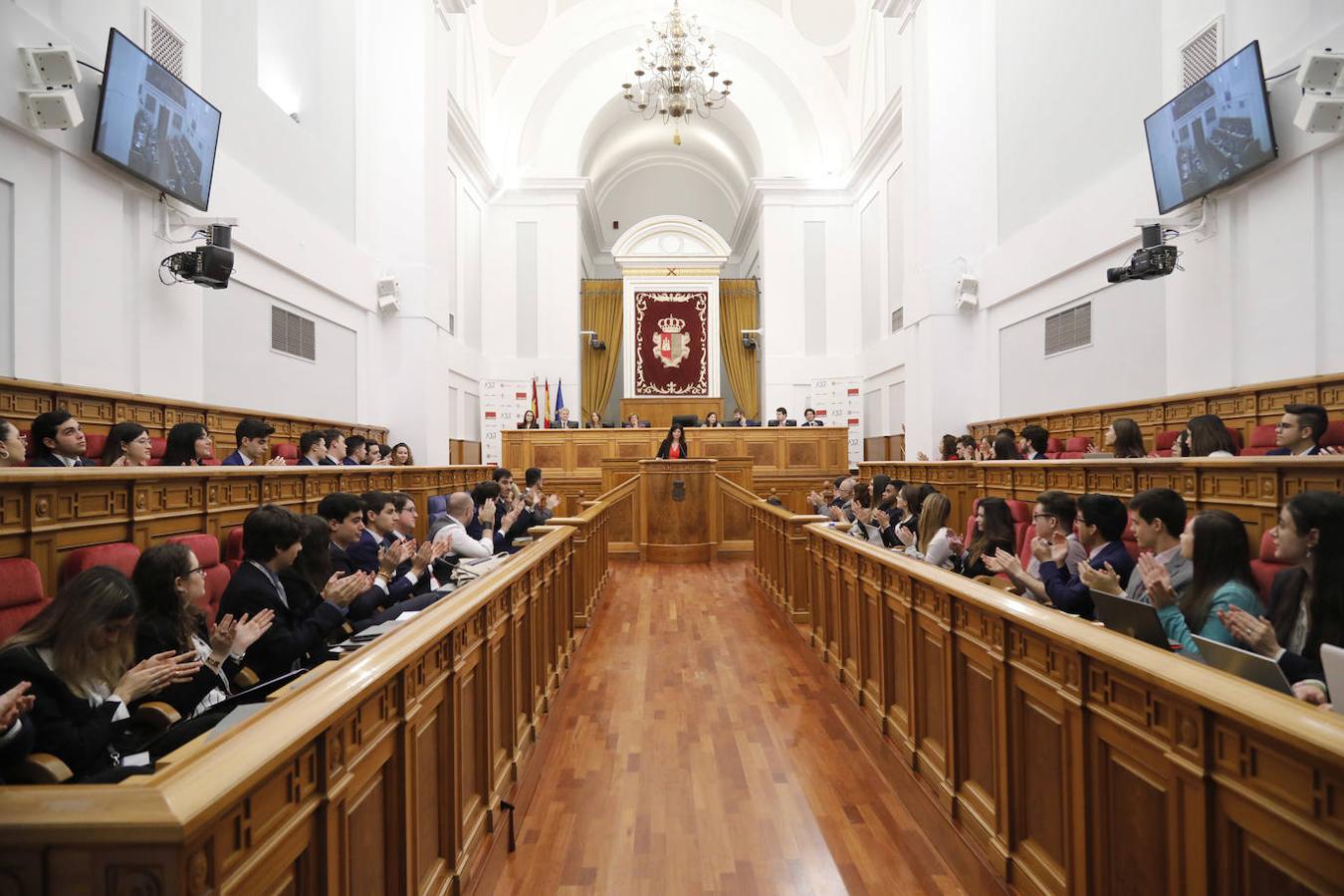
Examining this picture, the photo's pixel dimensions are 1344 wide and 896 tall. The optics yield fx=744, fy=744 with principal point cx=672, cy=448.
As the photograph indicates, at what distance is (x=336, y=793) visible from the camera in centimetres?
127

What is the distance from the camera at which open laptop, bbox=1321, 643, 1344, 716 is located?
1.21m

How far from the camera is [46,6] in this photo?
15.0 ft

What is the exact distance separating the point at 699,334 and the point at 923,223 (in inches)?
273

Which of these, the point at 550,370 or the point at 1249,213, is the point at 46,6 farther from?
the point at 550,370

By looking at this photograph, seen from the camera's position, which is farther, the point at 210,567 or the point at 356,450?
the point at 356,450

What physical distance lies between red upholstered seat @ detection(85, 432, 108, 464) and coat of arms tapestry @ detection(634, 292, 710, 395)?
12268 mm

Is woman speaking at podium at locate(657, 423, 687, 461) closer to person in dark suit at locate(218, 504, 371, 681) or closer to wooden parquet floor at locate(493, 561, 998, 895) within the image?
wooden parquet floor at locate(493, 561, 998, 895)

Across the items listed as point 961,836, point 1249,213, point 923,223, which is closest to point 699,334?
point 923,223

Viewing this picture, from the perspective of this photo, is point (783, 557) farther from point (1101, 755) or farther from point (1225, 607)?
point (1101, 755)

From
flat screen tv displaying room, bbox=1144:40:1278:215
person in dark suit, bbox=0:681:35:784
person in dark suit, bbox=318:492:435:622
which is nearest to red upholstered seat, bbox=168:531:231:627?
person in dark suit, bbox=318:492:435:622

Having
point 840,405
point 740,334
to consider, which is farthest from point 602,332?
point 840,405

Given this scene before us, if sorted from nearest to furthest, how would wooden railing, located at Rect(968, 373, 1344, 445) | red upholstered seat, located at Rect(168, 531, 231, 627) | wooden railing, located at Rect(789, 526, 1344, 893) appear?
Result: wooden railing, located at Rect(789, 526, 1344, 893), red upholstered seat, located at Rect(168, 531, 231, 627), wooden railing, located at Rect(968, 373, 1344, 445)

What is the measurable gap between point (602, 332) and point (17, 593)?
1593 cm

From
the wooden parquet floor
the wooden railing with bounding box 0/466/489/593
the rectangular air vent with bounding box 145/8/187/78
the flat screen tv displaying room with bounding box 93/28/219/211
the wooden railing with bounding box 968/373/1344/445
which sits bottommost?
the wooden parquet floor
